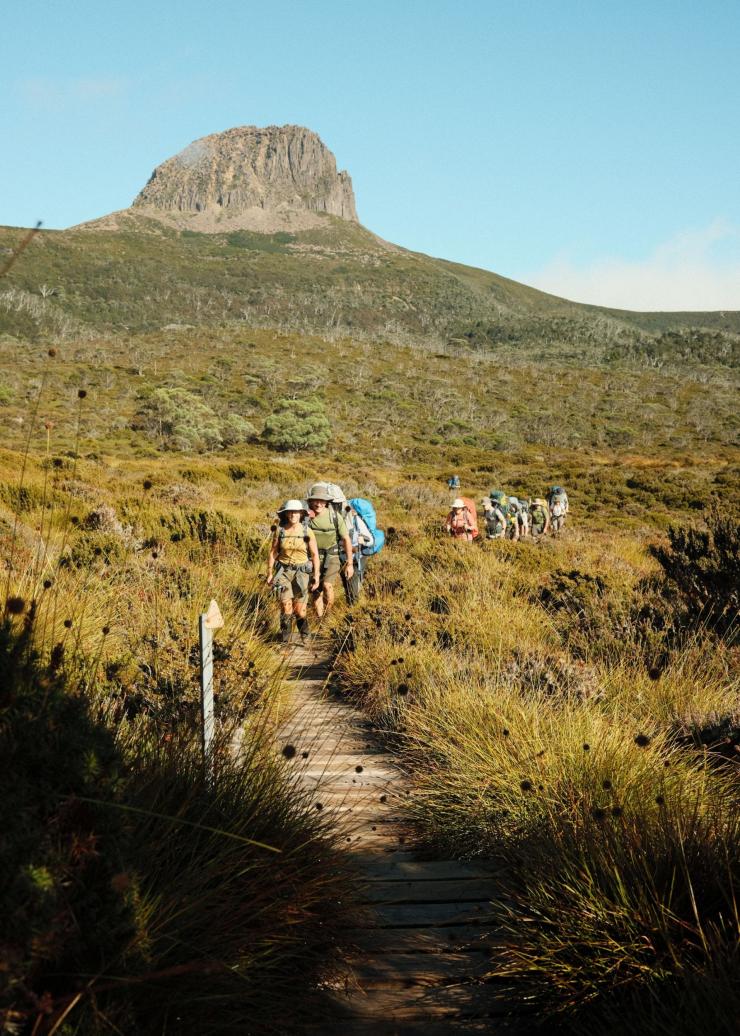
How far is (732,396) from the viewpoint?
6956 cm

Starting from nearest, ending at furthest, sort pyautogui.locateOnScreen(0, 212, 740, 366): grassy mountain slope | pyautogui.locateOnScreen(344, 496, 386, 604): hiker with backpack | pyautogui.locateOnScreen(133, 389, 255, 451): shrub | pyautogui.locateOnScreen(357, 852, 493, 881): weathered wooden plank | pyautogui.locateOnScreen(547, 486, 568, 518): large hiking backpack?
1. pyautogui.locateOnScreen(357, 852, 493, 881): weathered wooden plank
2. pyautogui.locateOnScreen(344, 496, 386, 604): hiker with backpack
3. pyautogui.locateOnScreen(547, 486, 568, 518): large hiking backpack
4. pyautogui.locateOnScreen(133, 389, 255, 451): shrub
5. pyautogui.locateOnScreen(0, 212, 740, 366): grassy mountain slope

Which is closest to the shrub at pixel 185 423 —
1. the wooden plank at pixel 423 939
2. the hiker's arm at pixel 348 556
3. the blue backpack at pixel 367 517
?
the blue backpack at pixel 367 517

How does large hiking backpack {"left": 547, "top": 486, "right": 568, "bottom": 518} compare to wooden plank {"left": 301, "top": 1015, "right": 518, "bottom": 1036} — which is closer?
wooden plank {"left": 301, "top": 1015, "right": 518, "bottom": 1036}

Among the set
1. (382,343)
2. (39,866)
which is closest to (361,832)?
(39,866)

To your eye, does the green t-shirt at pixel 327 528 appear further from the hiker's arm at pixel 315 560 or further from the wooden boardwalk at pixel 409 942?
the wooden boardwalk at pixel 409 942

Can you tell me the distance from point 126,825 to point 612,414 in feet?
216

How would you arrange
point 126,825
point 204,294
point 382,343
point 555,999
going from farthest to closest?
point 204,294, point 382,343, point 555,999, point 126,825

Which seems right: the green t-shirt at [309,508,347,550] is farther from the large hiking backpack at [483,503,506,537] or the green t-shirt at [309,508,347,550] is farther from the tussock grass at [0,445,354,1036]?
the large hiking backpack at [483,503,506,537]

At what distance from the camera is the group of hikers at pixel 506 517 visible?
14.4m

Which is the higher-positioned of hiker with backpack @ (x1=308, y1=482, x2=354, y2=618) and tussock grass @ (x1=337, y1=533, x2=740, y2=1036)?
hiker with backpack @ (x1=308, y1=482, x2=354, y2=618)

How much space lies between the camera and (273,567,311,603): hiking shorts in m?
8.37

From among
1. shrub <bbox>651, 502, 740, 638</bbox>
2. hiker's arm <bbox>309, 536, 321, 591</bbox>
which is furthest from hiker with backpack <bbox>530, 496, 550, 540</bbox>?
hiker's arm <bbox>309, 536, 321, 591</bbox>

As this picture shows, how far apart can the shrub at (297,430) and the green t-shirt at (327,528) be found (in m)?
36.7

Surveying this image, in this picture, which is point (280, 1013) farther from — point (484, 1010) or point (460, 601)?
point (460, 601)
